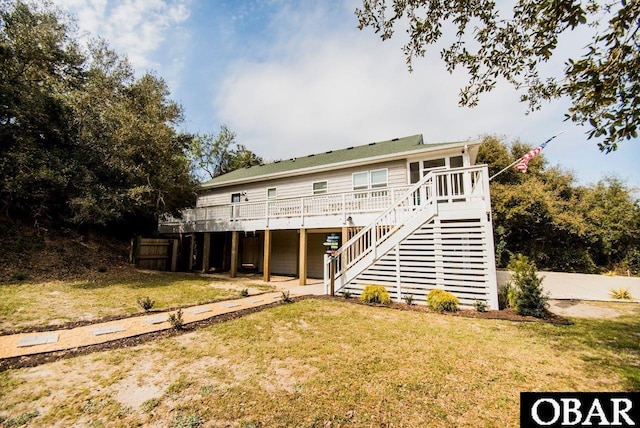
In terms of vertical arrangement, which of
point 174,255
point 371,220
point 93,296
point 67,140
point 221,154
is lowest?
point 93,296

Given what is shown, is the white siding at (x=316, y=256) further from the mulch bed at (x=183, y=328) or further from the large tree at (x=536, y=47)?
the large tree at (x=536, y=47)

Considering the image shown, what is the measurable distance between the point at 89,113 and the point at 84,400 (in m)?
14.5

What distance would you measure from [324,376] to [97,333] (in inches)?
168

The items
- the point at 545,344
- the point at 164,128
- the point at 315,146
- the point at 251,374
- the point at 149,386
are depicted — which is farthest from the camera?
the point at 315,146

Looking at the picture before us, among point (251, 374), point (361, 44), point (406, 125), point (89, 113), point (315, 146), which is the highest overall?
point (315, 146)

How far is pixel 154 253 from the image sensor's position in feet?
44.2

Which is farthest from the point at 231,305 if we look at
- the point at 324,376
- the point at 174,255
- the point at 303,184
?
the point at 174,255

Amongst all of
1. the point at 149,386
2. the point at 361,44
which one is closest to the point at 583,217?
the point at 361,44

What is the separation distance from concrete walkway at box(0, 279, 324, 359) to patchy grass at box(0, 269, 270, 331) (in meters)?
0.65

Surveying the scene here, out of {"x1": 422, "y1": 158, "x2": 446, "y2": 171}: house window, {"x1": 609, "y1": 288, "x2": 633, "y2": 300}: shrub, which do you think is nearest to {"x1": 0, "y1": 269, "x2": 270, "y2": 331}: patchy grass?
{"x1": 422, "y1": 158, "x2": 446, "y2": 171}: house window

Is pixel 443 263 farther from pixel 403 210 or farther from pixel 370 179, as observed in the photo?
pixel 370 179

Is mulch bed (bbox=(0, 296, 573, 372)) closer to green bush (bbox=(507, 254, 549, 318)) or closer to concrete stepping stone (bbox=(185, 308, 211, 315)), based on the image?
green bush (bbox=(507, 254, 549, 318))

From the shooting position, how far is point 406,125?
685 inches

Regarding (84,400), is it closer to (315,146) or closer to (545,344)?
(545,344)
